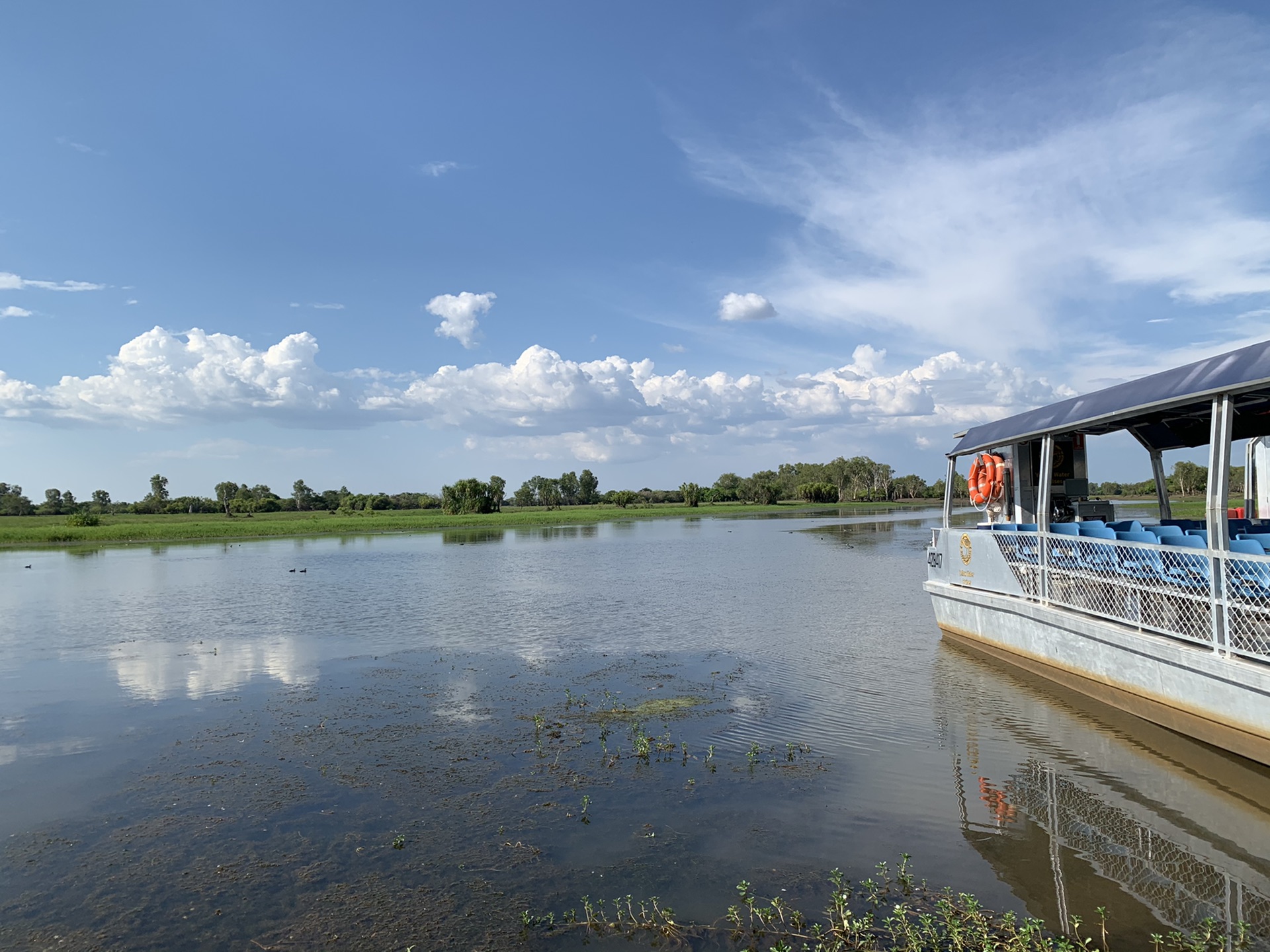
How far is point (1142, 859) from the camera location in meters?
6.31

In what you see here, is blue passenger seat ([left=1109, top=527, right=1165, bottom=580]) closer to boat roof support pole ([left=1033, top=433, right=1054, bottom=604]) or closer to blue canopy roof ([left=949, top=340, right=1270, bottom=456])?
boat roof support pole ([left=1033, top=433, right=1054, bottom=604])

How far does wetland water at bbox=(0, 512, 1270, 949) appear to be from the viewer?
5.91m

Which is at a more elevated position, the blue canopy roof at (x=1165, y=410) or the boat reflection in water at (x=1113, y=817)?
the blue canopy roof at (x=1165, y=410)

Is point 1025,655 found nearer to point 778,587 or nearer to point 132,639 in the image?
point 778,587

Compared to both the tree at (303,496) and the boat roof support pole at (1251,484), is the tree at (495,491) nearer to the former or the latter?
the tree at (303,496)

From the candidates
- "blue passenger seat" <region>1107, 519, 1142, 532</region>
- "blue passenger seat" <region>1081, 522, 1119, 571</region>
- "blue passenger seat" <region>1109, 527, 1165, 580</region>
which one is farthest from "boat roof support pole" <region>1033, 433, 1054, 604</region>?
"blue passenger seat" <region>1109, 527, 1165, 580</region>

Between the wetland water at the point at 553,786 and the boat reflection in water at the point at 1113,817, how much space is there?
3 cm

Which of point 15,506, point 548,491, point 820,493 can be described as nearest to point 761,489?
point 820,493

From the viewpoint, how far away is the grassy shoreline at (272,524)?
63.9 metres

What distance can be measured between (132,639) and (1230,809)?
20757 mm

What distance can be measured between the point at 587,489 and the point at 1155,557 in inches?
6869

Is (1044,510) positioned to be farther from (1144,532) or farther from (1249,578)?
(1249,578)

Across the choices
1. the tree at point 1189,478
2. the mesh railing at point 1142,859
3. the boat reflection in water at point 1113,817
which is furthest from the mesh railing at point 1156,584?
the tree at point 1189,478

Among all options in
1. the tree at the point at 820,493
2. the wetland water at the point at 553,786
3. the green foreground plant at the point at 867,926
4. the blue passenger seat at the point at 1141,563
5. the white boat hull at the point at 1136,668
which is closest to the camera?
the green foreground plant at the point at 867,926
